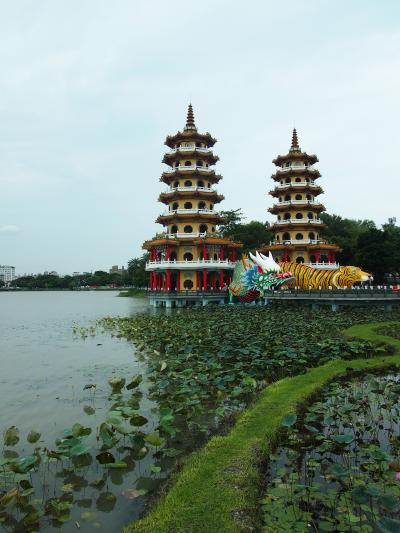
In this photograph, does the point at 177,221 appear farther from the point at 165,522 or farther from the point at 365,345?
the point at 165,522

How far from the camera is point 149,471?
664 centimetres

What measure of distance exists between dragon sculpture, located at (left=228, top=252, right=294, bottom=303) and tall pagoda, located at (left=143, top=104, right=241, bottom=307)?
2987mm

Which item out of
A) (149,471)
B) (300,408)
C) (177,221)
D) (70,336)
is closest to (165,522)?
(149,471)

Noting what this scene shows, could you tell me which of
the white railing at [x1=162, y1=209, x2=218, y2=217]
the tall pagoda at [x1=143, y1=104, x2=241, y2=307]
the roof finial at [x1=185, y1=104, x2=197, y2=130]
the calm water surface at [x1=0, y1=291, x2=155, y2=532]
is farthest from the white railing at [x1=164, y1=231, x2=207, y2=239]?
the calm water surface at [x1=0, y1=291, x2=155, y2=532]

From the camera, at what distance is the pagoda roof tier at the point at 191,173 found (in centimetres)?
4156

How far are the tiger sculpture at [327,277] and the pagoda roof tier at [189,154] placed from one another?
15.0 meters

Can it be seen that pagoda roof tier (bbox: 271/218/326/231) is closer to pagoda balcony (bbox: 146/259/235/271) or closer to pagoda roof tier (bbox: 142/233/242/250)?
pagoda roof tier (bbox: 142/233/242/250)

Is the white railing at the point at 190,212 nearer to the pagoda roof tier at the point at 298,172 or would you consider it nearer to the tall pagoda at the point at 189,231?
the tall pagoda at the point at 189,231

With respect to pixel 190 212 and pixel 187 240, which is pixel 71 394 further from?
pixel 190 212

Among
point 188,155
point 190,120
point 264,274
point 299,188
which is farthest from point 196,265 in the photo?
point 190,120

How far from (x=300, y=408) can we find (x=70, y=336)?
55.4ft

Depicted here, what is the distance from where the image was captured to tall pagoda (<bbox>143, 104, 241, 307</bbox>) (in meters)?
39.4

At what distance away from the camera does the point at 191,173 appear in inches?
1635

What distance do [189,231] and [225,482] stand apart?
3659 cm
